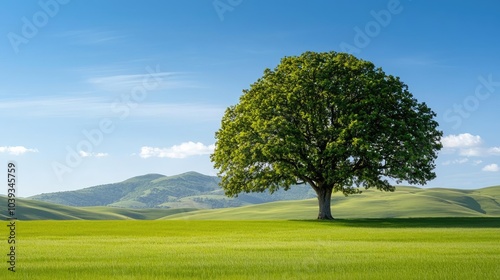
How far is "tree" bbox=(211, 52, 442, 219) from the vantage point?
62844 millimetres

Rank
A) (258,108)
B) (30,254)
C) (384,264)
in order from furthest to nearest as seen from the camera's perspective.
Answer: (258,108)
(30,254)
(384,264)

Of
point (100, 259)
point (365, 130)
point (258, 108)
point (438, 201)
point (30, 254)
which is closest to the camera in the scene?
point (100, 259)

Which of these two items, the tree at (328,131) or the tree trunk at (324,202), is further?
the tree trunk at (324,202)

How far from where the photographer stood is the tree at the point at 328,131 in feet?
206

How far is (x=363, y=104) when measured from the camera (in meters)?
63.7

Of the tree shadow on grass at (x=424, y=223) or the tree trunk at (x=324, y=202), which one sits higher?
the tree trunk at (x=324, y=202)

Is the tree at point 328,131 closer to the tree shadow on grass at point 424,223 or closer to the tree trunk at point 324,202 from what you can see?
the tree trunk at point 324,202

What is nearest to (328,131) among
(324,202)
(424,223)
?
(324,202)

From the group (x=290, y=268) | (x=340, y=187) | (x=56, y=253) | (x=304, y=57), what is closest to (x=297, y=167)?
(x=340, y=187)

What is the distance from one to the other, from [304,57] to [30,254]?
45020 mm

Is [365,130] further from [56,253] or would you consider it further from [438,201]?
[438,201]

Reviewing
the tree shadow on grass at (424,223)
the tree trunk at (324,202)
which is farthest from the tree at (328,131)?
the tree shadow on grass at (424,223)

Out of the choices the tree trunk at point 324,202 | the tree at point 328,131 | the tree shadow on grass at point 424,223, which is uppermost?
the tree at point 328,131

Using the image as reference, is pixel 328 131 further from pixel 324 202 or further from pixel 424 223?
pixel 424 223
